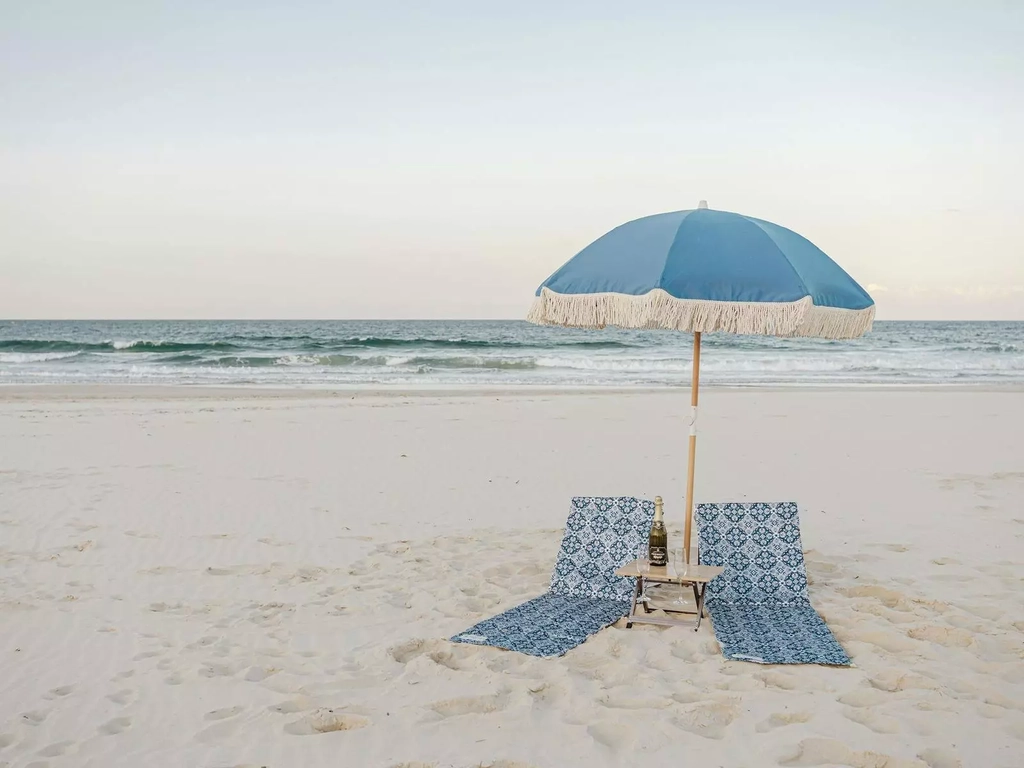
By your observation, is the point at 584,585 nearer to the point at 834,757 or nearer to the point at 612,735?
the point at 612,735

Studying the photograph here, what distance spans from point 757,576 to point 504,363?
80.2 ft

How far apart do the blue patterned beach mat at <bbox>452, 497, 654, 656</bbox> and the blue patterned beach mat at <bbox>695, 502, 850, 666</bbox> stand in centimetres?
45

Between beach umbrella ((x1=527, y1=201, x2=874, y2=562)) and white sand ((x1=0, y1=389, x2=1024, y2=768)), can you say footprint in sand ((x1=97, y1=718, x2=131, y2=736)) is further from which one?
beach umbrella ((x1=527, y1=201, x2=874, y2=562))

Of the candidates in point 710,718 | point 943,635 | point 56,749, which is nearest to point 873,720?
point 710,718

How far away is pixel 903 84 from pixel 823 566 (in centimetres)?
1188

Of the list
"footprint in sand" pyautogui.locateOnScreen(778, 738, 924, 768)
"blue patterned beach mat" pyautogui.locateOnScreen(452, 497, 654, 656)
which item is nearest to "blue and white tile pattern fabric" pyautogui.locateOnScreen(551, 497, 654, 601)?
"blue patterned beach mat" pyautogui.locateOnScreen(452, 497, 654, 656)

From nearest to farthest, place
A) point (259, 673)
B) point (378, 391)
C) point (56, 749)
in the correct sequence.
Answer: point (56, 749)
point (259, 673)
point (378, 391)

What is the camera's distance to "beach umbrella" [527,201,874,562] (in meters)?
3.88

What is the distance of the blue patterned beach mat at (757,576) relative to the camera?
425 centimetres

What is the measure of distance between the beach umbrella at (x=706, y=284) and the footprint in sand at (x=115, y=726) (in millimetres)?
2707

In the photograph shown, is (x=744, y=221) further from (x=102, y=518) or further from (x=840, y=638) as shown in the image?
(x=102, y=518)

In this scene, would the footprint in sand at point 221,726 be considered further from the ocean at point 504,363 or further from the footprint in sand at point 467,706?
the ocean at point 504,363

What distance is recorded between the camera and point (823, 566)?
5535mm

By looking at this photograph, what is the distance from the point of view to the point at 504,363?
29234mm
